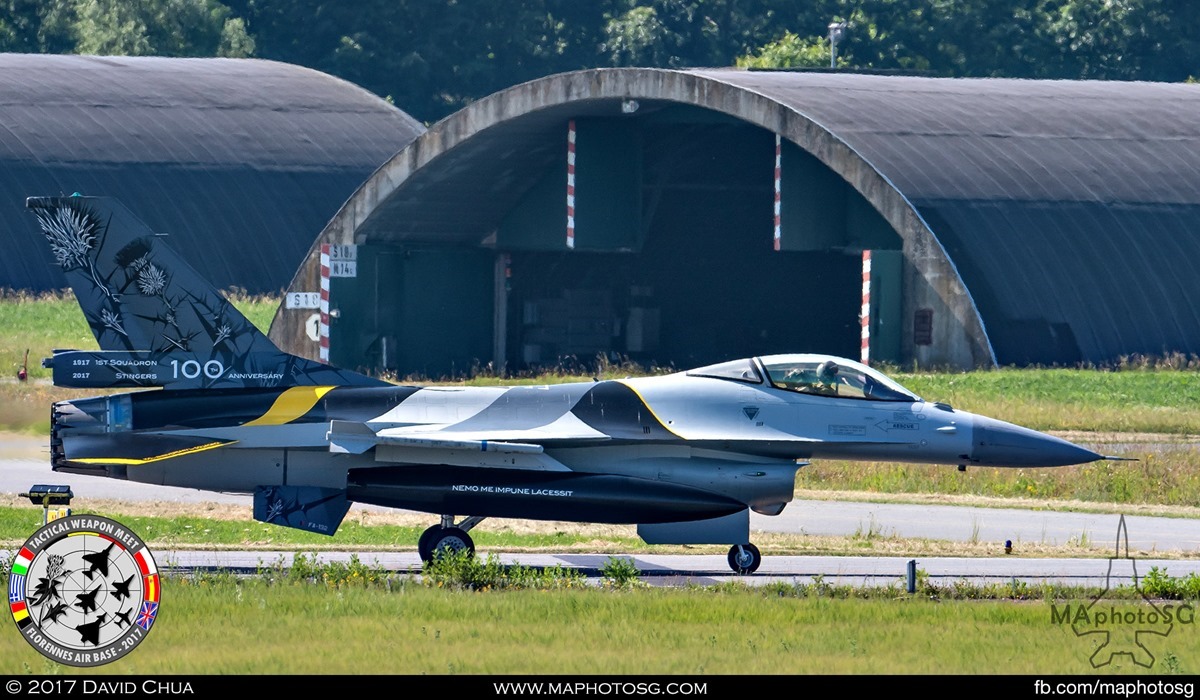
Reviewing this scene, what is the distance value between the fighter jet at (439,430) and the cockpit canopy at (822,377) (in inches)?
0.8

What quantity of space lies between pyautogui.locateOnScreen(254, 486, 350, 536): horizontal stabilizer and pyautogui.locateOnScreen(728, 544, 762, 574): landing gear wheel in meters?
4.06

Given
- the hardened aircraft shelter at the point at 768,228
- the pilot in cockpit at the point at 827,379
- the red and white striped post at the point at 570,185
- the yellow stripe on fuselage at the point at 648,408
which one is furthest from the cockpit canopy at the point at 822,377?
the red and white striped post at the point at 570,185

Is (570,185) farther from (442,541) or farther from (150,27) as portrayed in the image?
(150,27)

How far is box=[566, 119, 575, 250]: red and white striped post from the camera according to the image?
40.1 m

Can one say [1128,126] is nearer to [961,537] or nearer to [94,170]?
[961,537]

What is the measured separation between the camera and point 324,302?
40500 mm

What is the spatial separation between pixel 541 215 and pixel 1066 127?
1179 centimetres

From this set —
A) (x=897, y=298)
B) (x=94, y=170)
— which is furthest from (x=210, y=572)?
(x=94, y=170)

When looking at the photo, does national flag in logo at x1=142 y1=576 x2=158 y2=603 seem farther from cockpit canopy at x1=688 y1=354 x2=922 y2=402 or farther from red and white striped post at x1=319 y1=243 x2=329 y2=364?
red and white striped post at x1=319 y1=243 x2=329 y2=364

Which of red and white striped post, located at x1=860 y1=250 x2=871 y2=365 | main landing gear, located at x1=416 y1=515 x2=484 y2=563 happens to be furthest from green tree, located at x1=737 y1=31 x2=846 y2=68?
main landing gear, located at x1=416 y1=515 x2=484 y2=563

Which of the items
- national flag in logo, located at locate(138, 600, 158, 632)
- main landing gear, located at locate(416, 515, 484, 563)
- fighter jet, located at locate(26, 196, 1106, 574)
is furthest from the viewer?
main landing gear, located at locate(416, 515, 484, 563)

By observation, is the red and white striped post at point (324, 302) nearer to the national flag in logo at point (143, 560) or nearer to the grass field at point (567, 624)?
the grass field at point (567, 624)

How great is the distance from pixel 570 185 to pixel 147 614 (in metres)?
27.7

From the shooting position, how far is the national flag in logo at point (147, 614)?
42.8 ft
